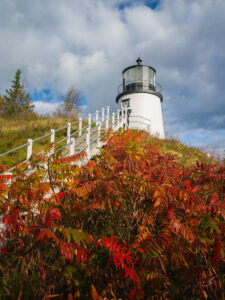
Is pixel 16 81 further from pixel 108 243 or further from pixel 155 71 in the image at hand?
pixel 108 243

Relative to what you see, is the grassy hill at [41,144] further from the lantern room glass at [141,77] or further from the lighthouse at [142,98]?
the lantern room glass at [141,77]

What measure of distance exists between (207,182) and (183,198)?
1.61 m

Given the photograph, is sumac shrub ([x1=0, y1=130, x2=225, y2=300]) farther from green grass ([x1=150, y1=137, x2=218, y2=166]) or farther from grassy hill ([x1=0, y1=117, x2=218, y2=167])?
green grass ([x1=150, y1=137, x2=218, y2=166])

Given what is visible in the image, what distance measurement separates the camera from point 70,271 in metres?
2.44

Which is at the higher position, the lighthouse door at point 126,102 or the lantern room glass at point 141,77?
the lantern room glass at point 141,77

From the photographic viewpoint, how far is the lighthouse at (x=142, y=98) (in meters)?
22.4

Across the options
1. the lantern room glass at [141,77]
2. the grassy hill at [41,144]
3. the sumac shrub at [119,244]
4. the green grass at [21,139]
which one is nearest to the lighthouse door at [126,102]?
the lantern room glass at [141,77]

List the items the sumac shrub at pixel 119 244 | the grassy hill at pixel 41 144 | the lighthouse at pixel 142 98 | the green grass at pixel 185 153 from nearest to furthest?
1. the sumac shrub at pixel 119 244
2. the grassy hill at pixel 41 144
3. the green grass at pixel 185 153
4. the lighthouse at pixel 142 98

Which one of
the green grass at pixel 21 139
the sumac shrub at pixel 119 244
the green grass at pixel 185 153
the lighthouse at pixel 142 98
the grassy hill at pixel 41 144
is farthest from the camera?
the lighthouse at pixel 142 98

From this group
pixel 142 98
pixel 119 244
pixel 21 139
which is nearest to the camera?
pixel 119 244

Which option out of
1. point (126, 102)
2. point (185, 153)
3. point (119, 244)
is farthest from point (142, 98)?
point (119, 244)

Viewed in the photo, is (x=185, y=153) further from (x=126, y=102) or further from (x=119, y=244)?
(x=119, y=244)

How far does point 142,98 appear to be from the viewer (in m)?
22.3

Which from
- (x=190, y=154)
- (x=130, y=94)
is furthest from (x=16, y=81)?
(x=190, y=154)
